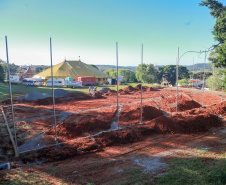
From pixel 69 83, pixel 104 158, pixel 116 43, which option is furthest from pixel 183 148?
pixel 69 83

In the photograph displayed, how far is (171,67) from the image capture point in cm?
5634

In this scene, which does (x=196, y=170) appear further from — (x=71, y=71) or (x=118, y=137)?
(x=71, y=71)

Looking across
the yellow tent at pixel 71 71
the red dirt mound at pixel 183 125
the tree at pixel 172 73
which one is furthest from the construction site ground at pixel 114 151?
the tree at pixel 172 73

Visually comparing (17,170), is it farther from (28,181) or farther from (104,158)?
(104,158)

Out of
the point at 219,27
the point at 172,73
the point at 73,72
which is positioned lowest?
the point at 172,73

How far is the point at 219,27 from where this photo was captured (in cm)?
1563

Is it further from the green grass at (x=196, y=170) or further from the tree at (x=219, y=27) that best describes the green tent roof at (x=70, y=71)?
the green grass at (x=196, y=170)

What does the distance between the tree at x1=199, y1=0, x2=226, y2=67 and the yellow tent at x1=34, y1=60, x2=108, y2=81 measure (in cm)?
3958

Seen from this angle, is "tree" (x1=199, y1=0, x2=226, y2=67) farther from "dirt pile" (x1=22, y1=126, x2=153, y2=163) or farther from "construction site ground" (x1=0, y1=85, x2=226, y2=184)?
"dirt pile" (x1=22, y1=126, x2=153, y2=163)

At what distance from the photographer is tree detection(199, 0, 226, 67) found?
14.2 metres

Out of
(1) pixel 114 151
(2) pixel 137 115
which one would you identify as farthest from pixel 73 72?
(1) pixel 114 151

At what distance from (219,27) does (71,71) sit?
142ft

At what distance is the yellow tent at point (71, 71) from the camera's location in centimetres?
5003

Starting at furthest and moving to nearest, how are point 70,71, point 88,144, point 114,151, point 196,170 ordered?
point 70,71
point 88,144
point 114,151
point 196,170
